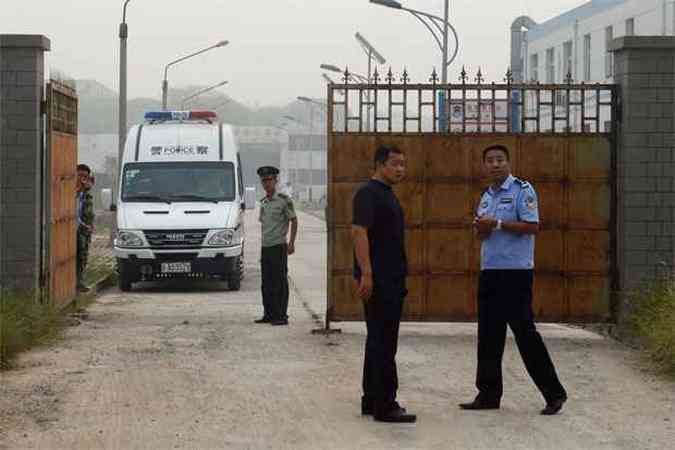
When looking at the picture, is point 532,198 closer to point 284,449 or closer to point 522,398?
point 522,398

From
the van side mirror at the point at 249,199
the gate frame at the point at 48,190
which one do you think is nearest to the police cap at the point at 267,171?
the gate frame at the point at 48,190

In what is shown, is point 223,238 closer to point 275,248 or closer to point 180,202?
point 180,202

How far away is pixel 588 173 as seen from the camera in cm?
1434

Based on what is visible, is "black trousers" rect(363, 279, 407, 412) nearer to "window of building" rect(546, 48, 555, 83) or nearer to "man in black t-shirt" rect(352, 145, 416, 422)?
"man in black t-shirt" rect(352, 145, 416, 422)

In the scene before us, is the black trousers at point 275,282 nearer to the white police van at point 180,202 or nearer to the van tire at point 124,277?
the white police van at point 180,202

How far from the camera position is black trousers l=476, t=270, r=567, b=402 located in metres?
9.84

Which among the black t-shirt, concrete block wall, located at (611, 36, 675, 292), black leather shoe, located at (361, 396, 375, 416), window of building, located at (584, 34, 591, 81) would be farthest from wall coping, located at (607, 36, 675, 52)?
window of building, located at (584, 34, 591, 81)

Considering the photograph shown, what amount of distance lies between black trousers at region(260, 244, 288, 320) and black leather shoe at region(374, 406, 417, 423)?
6.58 metres

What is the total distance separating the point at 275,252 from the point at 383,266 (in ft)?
21.9

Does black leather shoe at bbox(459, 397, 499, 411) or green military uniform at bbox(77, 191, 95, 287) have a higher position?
green military uniform at bbox(77, 191, 95, 287)

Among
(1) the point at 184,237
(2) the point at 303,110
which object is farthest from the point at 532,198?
(2) the point at 303,110

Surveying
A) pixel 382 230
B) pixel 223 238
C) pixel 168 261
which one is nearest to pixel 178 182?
pixel 223 238

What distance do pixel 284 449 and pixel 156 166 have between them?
575 inches

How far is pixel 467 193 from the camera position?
46.8 ft
